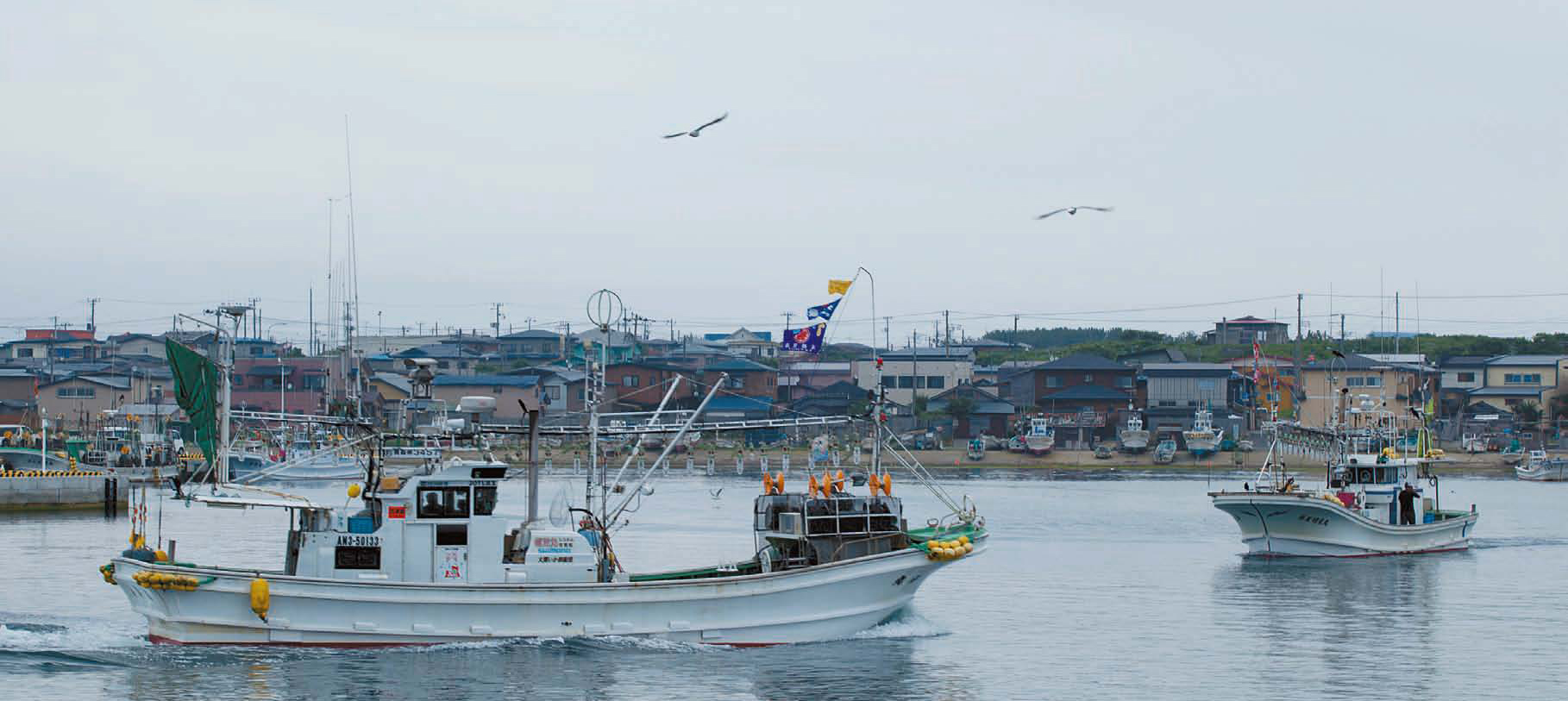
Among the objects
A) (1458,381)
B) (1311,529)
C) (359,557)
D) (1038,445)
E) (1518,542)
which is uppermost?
(1458,381)

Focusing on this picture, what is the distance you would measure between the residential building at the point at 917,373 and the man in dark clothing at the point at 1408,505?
245 ft

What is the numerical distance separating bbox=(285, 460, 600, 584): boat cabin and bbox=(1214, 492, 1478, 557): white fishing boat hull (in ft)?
90.4

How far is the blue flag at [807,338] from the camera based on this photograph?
1213 inches

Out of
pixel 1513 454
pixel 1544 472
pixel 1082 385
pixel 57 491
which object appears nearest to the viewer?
pixel 57 491

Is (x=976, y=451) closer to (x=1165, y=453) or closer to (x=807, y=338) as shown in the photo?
(x=1165, y=453)

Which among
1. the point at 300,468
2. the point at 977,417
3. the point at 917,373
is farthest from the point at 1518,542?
the point at 917,373

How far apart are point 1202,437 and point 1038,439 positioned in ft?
38.3

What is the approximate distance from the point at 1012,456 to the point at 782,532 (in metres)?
85.5

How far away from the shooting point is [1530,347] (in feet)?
448

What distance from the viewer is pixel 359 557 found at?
94.3 feet

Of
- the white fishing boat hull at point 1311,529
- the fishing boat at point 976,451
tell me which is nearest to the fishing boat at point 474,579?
the white fishing boat hull at point 1311,529

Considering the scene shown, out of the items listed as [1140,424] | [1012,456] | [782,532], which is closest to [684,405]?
[1012,456]

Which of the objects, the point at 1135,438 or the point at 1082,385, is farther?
the point at 1082,385

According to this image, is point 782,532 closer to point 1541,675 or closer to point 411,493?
point 411,493
